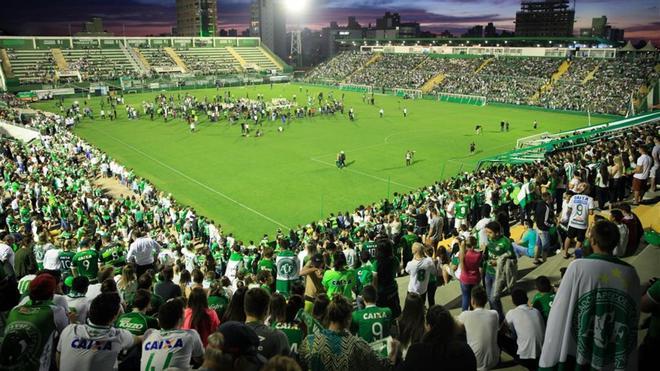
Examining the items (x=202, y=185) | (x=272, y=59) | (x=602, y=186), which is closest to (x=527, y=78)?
(x=202, y=185)

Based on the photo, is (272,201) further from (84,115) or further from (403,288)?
(84,115)

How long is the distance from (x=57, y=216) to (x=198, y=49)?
288 ft

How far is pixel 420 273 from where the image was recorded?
24.8 feet

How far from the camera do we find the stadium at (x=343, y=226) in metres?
4.30

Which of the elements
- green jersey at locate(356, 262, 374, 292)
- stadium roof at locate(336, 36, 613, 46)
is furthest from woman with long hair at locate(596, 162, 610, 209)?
stadium roof at locate(336, 36, 613, 46)

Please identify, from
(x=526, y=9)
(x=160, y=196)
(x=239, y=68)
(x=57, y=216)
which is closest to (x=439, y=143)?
(x=160, y=196)

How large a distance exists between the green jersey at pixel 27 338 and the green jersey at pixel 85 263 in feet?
14.4

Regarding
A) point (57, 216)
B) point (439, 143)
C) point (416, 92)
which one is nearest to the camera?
point (57, 216)

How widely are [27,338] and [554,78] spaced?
233 ft

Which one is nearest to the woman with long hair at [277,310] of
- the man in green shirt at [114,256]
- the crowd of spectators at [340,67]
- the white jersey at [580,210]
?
the man in green shirt at [114,256]

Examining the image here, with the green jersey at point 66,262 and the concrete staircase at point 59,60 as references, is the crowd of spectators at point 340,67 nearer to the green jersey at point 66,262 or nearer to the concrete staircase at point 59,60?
the concrete staircase at point 59,60

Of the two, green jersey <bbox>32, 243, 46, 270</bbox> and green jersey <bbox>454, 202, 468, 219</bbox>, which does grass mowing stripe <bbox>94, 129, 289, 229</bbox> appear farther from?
green jersey <bbox>32, 243, 46, 270</bbox>

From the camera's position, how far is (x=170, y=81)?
251 feet

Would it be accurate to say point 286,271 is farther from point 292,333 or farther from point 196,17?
point 196,17
